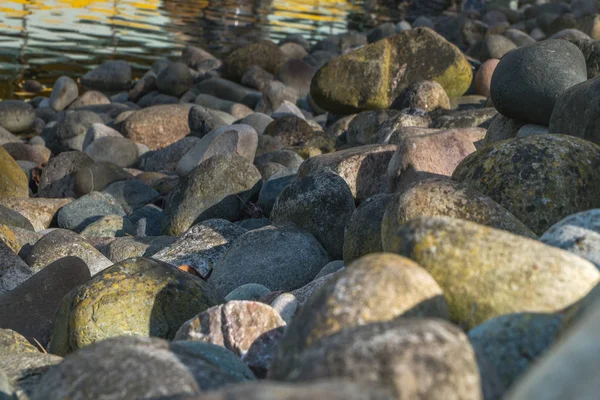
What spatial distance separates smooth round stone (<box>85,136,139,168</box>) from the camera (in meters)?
12.2

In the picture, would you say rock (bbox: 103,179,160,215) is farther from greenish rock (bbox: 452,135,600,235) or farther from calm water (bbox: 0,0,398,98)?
calm water (bbox: 0,0,398,98)

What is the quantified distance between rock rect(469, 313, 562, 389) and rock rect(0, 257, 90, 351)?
3162mm

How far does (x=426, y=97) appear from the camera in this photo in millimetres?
10852

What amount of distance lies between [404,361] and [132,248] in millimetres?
5325

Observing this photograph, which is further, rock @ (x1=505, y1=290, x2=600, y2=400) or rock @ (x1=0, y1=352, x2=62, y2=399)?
rock @ (x1=0, y1=352, x2=62, y2=399)

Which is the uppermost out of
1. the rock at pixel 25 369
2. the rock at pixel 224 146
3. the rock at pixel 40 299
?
the rock at pixel 25 369

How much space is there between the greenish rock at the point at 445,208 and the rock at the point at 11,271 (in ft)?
10.6

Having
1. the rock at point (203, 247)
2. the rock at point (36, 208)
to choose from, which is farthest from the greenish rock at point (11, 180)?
the rock at point (203, 247)

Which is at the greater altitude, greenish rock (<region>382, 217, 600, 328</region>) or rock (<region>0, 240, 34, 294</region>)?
greenish rock (<region>382, 217, 600, 328</region>)

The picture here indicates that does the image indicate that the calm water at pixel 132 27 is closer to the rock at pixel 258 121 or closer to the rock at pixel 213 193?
the rock at pixel 258 121

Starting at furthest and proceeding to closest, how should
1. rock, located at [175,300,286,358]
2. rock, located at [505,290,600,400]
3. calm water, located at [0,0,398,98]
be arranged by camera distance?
calm water, located at [0,0,398,98] → rock, located at [175,300,286,358] → rock, located at [505,290,600,400]

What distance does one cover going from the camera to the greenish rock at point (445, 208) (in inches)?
156

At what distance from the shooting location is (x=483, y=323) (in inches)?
106

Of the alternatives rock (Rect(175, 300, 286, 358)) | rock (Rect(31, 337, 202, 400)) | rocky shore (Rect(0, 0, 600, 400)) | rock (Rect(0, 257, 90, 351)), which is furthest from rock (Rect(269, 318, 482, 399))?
rock (Rect(0, 257, 90, 351))
